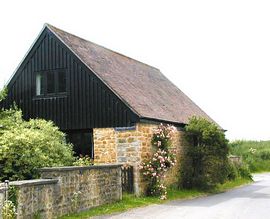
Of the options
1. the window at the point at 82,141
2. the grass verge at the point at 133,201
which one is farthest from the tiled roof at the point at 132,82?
the grass verge at the point at 133,201

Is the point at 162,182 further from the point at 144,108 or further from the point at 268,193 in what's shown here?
the point at 268,193

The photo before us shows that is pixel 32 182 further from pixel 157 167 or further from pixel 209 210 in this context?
pixel 157 167

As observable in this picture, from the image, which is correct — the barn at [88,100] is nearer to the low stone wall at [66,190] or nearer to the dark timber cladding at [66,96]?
the dark timber cladding at [66,96]

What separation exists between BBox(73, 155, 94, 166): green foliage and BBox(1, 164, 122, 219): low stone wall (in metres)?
2.58

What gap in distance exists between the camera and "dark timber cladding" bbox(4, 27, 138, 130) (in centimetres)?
2042

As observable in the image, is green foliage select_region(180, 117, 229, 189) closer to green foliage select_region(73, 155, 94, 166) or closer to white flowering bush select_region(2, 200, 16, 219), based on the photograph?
green foliage select_region(73, 155, 94, 166)

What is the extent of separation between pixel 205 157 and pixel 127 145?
4.77 m

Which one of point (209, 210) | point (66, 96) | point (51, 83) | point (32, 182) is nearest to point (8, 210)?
point (32, 182)

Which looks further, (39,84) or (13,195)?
(39,84)

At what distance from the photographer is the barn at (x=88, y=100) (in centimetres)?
2003

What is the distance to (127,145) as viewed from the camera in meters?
20.0

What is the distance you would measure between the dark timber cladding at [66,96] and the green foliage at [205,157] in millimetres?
4833

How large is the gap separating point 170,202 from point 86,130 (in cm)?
525

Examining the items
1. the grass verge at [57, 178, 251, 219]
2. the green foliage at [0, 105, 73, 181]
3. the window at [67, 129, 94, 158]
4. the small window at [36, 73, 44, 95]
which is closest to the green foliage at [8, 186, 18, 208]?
the grass verge at [57, 178, 251, 219]
